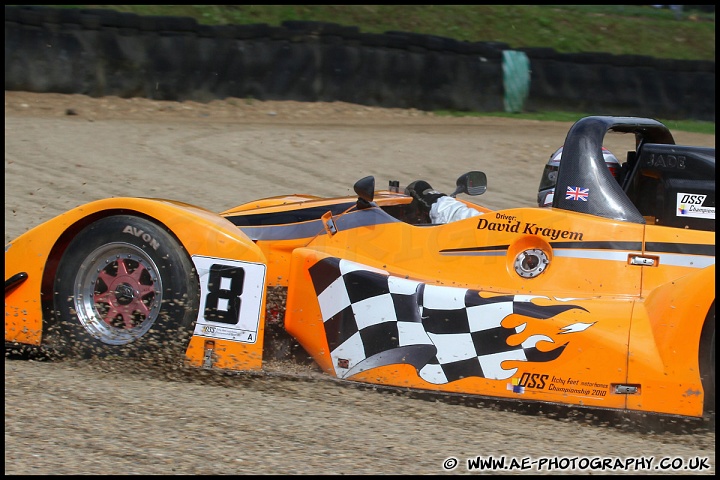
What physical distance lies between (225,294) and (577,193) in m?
1.73

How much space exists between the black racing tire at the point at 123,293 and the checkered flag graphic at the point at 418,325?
2.22ft

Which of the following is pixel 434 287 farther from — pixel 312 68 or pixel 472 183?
pixel 312 68

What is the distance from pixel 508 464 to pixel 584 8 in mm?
21916

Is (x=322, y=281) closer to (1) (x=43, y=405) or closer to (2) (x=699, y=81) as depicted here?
(1) (x=43, y=405)

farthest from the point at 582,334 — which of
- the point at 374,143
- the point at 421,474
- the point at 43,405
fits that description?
the point at 374,143

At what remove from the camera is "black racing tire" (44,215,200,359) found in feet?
14.5

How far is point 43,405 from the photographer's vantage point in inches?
147

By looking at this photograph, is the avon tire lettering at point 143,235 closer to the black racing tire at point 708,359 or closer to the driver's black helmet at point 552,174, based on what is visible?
the driver's black helmet at point 552,174

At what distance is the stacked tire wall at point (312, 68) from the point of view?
483 inches

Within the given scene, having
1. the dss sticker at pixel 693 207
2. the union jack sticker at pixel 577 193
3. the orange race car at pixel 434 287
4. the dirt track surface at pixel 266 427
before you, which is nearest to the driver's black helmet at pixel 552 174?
the orange race car at pixel 434 287

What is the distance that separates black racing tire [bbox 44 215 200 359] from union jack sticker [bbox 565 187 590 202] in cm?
183

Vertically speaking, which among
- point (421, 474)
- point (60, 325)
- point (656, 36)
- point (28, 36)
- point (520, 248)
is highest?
point (656, 36)

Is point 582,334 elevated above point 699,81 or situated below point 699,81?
below

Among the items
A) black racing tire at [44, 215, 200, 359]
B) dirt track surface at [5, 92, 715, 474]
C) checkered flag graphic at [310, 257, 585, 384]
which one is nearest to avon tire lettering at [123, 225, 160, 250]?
black racing tire at [44, 215, 200, 359]
